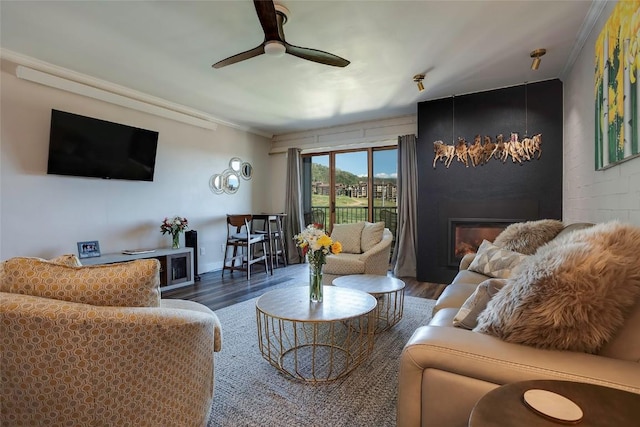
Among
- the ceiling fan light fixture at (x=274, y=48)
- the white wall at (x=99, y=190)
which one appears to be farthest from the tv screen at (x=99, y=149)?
the ceiling fan light fixture at (x=274, y=48)

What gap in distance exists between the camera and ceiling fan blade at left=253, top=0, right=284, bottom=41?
6.04ft

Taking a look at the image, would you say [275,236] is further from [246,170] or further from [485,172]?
[485,172]

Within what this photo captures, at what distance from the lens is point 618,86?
182cm

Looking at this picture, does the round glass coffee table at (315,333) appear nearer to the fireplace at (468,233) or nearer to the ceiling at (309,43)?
the ceiling at (309,43)

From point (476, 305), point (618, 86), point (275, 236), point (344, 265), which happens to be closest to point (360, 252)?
point (344, 265)

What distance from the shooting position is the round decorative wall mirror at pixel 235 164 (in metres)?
5.48

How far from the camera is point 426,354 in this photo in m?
1.05

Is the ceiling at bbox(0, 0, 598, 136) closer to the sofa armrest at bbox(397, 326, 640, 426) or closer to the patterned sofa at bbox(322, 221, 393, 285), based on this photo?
the patterned sofa at bbox(322, 221, 393, 285)

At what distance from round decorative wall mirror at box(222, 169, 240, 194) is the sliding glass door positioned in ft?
4.43

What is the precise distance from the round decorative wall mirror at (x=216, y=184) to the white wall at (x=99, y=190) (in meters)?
0.08

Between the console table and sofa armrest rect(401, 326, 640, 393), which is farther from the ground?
sofa armrest rect(401, 326, 640, 393)

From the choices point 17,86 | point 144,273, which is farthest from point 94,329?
point 17,86

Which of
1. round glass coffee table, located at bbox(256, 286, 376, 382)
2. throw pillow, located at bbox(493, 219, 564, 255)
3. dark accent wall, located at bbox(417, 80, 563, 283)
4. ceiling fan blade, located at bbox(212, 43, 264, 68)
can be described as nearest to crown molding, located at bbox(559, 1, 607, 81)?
dark accent wall, located at bbox(417, 80, 563, 283)

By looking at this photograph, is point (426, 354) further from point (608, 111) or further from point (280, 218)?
point (280, 218)
